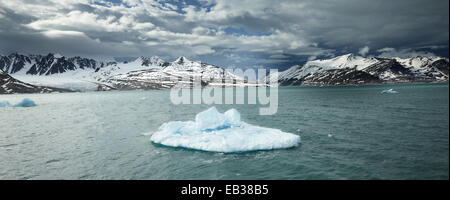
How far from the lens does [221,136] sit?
22.4 meters

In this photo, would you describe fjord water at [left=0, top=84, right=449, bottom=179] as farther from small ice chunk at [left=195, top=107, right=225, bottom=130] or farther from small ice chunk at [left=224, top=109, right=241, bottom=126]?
small ice chunk at [left=224, top=109, right=241, bottom=126]

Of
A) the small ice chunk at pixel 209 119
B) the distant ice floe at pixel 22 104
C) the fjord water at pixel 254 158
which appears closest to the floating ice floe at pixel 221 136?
the small ice chunk at pixel 209 119

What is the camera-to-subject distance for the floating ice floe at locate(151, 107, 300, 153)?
20875 millimetres

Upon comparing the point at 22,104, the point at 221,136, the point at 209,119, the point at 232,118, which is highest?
the point at 209,119

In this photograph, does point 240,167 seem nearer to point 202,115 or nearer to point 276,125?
point 202,115

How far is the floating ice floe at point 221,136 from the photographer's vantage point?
20.9 metres

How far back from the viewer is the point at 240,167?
1691cm

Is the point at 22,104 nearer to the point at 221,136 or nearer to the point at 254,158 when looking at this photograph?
the point at 221,136

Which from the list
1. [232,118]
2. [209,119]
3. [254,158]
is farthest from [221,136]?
[232,118]

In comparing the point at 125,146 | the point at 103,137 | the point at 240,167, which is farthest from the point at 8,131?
the point at 240,167

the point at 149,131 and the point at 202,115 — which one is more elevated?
the point at 202,115

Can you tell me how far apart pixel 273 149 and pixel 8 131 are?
130 feet

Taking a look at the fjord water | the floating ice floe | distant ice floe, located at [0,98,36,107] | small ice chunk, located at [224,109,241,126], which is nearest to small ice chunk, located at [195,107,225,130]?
the floating ice floe
